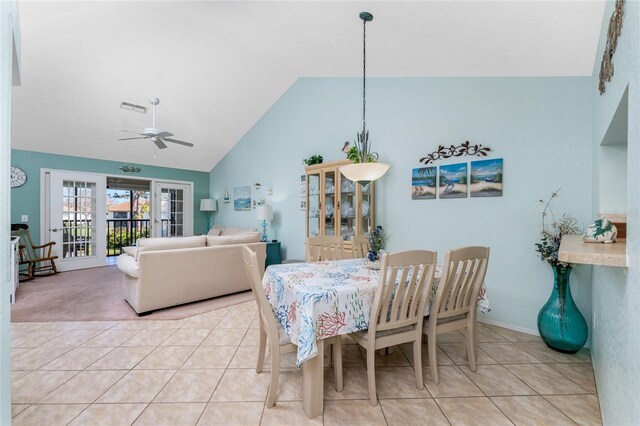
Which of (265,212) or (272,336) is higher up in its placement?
(265,212)

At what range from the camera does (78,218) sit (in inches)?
220

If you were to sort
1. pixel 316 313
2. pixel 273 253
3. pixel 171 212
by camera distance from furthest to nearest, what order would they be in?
1. pixel 171 212
2. pixel 273 253
3. pixel 316 313

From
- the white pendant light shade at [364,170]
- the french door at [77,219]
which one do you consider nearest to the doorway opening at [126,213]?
the french door at [77,219]

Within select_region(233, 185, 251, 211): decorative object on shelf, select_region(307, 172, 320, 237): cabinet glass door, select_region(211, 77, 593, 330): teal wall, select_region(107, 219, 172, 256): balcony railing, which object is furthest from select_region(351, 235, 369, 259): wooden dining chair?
select_region(107, 219, 172, 256): balcony railing

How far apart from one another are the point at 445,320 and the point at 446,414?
22.9 inches

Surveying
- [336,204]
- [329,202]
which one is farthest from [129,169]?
[336,204]

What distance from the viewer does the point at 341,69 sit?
3.88m

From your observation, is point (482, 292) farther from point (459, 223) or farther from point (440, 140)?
point (440, 140)

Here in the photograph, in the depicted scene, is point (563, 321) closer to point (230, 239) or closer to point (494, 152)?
point (494, 152)

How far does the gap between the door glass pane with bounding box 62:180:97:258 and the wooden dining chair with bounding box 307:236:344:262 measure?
5468 millimetres

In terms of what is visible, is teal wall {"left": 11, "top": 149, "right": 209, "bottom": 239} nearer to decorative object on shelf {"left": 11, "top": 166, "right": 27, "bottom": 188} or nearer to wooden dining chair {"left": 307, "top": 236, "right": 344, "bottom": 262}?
decorative object on shelf {"left": 11, "top": 166, "right": 27, "bottom": 188}

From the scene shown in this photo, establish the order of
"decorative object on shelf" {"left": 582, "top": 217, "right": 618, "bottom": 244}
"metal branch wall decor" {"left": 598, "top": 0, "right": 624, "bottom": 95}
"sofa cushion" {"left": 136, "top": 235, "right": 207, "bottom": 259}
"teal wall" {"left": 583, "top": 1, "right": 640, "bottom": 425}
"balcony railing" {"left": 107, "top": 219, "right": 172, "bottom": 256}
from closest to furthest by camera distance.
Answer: "teal wall" {"left": 583, "top": 1, "right": 640, "bottom": 425}
"metal branch wall decor" {"left": 598, "top": 0, "right": 624, "bottom": 95}
"decorative object on shelf" {"left": 582, "top": 217, "right": 618, "bottom": 244}
"sofa cushion" {"left": 136, "top": 235, "right": 207, "bottom": 259}
"balcony railing" {"left": 107, "top": 219, "right": 172, "bottom": 256}

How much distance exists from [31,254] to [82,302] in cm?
260

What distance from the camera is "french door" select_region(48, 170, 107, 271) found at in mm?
5266
